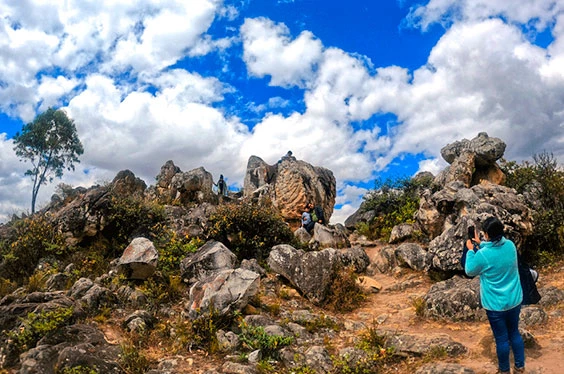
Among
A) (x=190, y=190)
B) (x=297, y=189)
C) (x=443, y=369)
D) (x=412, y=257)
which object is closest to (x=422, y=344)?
(x=443, y=369)

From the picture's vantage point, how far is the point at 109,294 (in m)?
9.27

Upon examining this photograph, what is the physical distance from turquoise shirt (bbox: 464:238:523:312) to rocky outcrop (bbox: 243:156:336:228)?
1545 cm

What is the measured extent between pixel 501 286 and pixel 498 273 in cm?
17

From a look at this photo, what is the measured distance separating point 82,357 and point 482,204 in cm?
1185

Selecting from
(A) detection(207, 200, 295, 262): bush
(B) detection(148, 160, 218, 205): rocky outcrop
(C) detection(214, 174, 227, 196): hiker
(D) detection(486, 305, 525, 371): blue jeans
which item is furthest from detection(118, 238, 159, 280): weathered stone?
(C) detection(214, 174, 227, 196): hiker

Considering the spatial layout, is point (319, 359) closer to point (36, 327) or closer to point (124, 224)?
point (36, 327)

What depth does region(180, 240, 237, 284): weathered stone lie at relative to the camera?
35.3 feet

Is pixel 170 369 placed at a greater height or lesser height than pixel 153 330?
lesser

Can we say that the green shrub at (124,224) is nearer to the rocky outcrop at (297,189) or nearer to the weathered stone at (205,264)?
the weathered stone at (205,264)

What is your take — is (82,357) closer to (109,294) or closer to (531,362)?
(109,294)

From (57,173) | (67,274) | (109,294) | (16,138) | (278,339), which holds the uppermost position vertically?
(16,138)

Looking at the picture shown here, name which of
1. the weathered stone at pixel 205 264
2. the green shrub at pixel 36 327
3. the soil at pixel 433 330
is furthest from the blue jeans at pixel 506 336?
the green shrub at pixel 36 327

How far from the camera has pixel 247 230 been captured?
14219 mm

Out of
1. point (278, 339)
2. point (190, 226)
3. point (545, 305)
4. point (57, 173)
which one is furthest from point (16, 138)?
point (545, 305)
